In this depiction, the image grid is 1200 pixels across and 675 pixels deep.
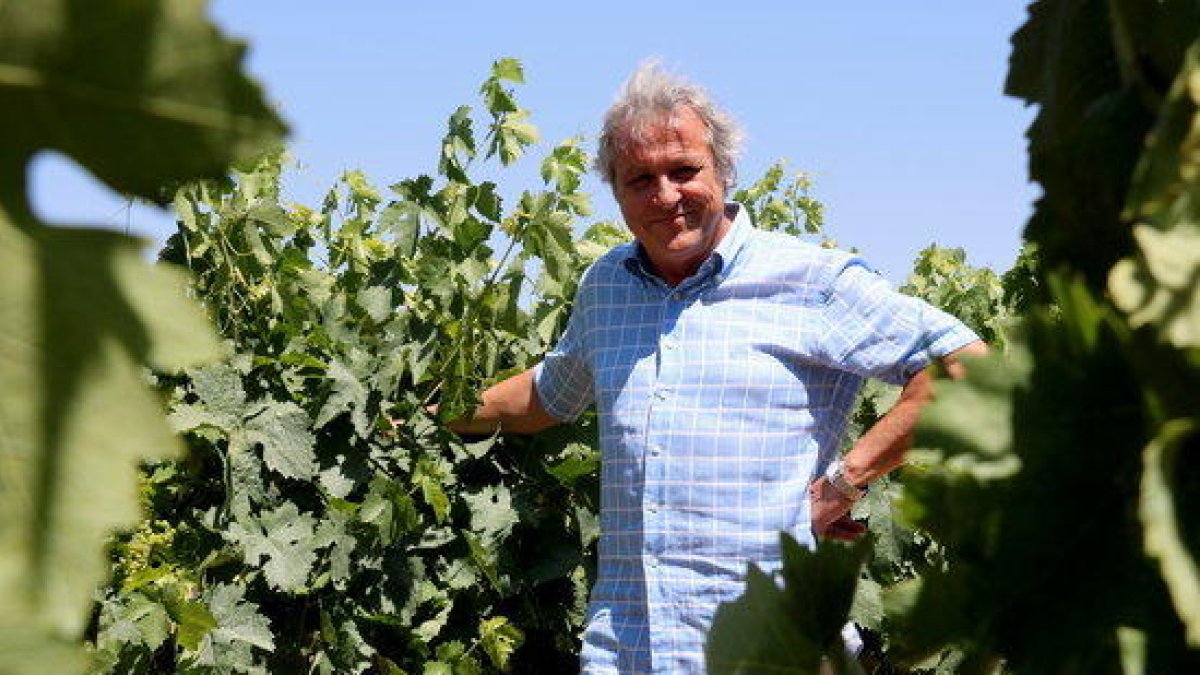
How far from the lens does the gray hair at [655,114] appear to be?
3.91 metres

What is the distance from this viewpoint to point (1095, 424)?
56 cm

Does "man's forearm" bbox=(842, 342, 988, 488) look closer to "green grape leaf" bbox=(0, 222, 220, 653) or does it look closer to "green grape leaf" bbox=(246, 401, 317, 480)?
"green grape leaf" bbox=(246, 401, 317, 480)

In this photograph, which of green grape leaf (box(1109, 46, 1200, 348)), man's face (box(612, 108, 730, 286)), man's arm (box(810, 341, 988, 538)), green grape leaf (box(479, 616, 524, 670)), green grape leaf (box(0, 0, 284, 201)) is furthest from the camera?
green grape leaf (box(479, 616, 524, 670))

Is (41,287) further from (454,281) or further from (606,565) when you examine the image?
(454,281)

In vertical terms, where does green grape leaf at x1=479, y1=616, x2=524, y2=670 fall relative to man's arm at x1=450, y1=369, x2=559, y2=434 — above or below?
below

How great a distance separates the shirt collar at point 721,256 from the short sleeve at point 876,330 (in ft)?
0.78

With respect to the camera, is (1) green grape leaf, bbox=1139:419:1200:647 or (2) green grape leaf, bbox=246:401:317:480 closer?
(1) green grape leaf, bbox=1139:419:1200:647

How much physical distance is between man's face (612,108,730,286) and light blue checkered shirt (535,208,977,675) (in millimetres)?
77

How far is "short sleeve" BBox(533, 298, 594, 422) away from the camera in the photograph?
3980 mm

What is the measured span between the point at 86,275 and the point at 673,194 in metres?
3.46

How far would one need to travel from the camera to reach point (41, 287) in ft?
1.29

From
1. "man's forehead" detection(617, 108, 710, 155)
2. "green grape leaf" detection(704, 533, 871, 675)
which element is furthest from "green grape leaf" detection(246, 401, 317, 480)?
"green grape leaf" detection(704, 533, 871, 675)

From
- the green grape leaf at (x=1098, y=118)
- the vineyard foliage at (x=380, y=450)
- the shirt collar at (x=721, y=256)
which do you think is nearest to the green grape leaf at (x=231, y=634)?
the vineyard foliage at (x=380, y=450)

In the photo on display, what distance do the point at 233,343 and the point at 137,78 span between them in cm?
400
